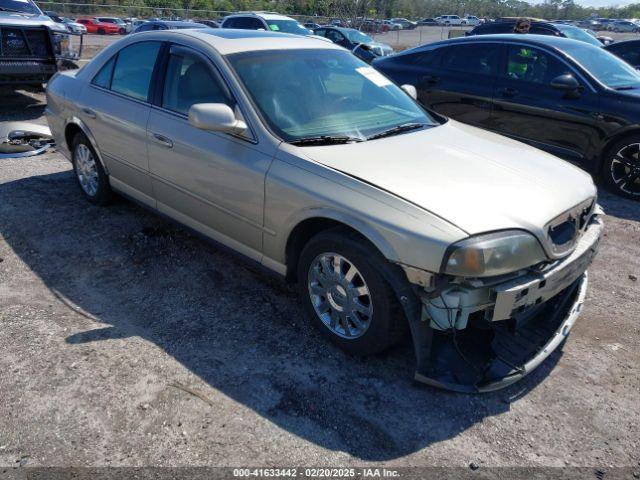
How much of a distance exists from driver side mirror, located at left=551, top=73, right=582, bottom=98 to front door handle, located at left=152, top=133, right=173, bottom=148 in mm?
4449

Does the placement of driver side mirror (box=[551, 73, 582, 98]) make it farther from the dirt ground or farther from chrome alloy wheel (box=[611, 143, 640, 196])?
the dirt ground

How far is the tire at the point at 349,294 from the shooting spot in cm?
291

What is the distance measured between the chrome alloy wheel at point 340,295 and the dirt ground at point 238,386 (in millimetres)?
193

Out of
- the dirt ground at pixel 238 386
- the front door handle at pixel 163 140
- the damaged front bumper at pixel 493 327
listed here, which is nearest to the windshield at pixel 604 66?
the dirt ground at pixel 238 386

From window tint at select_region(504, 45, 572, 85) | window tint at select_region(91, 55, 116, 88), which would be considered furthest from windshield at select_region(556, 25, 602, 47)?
window tint at select_region(91, 55, 116, 88)

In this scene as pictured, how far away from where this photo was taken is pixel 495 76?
270 inches

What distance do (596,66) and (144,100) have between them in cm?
526

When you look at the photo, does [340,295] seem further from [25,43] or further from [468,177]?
[25,43]

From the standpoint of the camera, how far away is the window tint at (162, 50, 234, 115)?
3693 millimetres

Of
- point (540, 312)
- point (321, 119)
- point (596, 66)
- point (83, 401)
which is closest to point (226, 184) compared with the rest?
point (321, 119)

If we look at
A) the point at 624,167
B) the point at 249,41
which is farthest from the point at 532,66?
the point at 249,41

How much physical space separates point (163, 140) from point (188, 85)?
437mm

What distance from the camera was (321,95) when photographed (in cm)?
371

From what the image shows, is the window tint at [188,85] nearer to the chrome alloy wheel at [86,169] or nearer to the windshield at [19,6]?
the chrome alloy wheel at [86,169]
